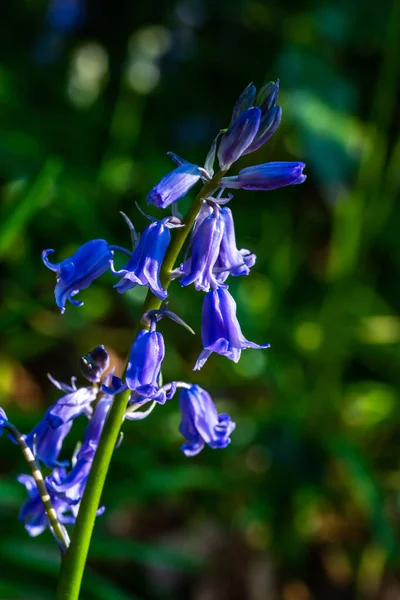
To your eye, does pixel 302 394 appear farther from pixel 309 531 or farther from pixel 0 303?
pixel 0 303

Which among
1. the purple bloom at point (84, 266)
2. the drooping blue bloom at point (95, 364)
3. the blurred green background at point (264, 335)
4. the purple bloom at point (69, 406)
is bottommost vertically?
the blurred green background at point (264, 335)

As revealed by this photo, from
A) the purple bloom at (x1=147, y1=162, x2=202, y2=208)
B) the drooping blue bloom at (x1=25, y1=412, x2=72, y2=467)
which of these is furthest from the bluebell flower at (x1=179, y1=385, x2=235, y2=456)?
the purple bloom at (x1=147, y1=162, x2=202, y2=208)

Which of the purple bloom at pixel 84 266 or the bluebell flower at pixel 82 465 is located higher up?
the purple bloom at pixel 84 266

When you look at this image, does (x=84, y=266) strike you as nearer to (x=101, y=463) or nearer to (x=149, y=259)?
(x=149, y=259)

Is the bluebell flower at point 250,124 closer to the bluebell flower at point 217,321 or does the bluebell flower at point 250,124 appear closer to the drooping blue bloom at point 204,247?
the drooping blue bloom at point 204,247

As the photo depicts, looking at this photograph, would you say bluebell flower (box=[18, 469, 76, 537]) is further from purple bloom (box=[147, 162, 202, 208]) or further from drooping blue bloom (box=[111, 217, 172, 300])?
purple bloom (box=[147, 162, 202, 208])

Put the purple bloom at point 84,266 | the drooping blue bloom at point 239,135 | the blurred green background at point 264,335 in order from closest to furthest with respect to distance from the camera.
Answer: the drooping blue bloom at point 239,135
the purple bloom at point 84,266
the blurred green background at point 264,335

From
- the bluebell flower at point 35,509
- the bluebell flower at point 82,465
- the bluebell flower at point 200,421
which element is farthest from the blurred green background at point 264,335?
the bluebell flower at point 200,421
